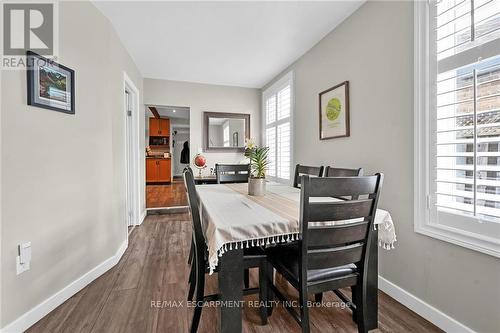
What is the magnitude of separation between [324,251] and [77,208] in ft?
6.46

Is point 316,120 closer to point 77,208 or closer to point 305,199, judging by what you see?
point 305,199

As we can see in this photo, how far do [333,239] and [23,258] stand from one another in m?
1.89

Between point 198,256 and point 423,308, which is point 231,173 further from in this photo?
point 423,308

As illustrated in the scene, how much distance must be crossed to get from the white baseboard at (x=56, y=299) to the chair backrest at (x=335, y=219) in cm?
179

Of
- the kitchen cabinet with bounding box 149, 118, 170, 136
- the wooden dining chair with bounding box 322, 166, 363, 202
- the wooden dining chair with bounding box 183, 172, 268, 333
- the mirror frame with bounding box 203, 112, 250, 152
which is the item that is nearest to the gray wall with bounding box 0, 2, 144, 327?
the wooden dining chair with bounding box 183, 172, 268, 333

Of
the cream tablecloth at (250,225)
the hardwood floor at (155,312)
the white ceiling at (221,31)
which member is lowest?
the hardwood floor at (155,312)

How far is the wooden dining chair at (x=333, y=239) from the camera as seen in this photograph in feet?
3.42

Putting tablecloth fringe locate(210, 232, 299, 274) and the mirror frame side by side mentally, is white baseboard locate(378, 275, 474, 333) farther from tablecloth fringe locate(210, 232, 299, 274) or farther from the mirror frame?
the mirror frame

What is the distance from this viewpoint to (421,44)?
5.23ft

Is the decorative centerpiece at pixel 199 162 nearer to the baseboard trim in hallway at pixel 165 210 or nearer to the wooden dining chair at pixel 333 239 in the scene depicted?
the baseboard trim in hallway at pixel 165 210

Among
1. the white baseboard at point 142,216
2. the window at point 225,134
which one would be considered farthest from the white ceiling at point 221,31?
the white baseboard at point 142,216

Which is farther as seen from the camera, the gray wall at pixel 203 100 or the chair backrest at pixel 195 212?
the gray wall at pixel 203 100

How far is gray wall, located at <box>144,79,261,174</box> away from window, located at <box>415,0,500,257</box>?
327 centimetres

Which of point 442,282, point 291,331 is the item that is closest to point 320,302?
point 291,331
